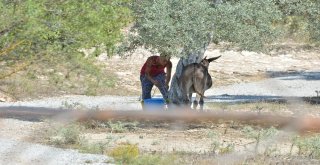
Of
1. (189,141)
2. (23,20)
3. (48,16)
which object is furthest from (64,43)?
(23,20)

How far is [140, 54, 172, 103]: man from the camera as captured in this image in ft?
57.1

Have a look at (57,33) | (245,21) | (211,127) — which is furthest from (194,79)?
(211,127)

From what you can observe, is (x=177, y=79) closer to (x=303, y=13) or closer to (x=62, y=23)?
(x=303, y=13)

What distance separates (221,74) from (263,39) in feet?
69.7

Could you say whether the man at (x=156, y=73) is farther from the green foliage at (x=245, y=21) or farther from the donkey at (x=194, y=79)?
the donkey at (x=194, y=79)

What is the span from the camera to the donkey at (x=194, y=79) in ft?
63.1

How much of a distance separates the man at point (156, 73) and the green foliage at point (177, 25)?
0.74ft

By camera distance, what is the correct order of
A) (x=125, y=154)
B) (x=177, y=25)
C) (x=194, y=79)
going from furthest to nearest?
(x=194, y=79) < (x=177, y=25) < (x=125, y=154)

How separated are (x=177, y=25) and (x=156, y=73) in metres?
1.19

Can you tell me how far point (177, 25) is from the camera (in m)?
17.0

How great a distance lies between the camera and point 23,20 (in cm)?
1190

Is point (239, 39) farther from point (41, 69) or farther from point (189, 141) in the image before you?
point (41, 69)

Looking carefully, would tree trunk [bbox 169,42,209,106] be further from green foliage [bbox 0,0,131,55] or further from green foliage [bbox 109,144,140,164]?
green foliage [bbox 109,144,140,164]

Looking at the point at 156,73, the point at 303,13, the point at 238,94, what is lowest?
the point at 238,94
